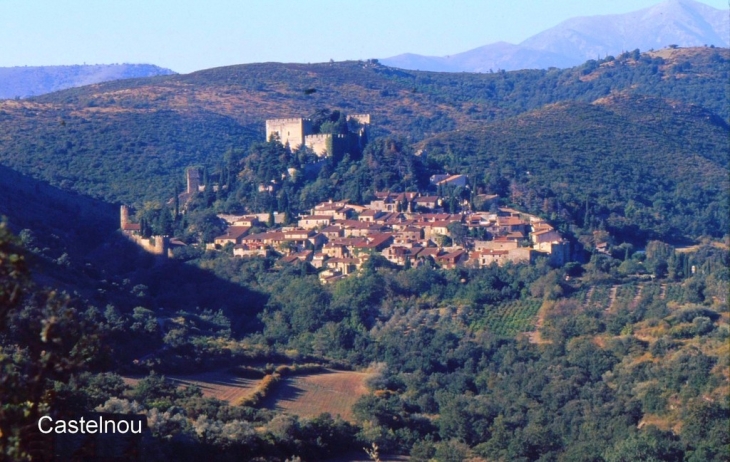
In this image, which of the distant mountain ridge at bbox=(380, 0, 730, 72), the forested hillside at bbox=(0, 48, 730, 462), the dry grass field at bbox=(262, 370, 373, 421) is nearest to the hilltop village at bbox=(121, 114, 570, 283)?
the forested hillside at bbox=(0, 48, 730, 462)

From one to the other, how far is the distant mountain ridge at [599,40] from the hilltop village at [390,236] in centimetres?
10411

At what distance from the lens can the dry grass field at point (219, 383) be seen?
711 inches

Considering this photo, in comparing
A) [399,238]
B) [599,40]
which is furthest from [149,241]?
[599,40]

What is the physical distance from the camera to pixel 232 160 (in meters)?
39.5

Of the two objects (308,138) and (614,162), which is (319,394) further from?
(614,162)

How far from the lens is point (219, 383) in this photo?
19172mm

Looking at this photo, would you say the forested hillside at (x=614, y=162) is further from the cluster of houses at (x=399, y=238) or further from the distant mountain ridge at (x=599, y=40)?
the distant mountain ridge at (x=599, y=40)

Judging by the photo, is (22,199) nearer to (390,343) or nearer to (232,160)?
(232,160)

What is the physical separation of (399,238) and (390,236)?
0.91ft

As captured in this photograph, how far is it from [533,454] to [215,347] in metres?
7.12

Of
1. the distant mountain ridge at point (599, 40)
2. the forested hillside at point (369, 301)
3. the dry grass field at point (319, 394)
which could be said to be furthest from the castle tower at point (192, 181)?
the distant mountain ridge at point (599, 40)

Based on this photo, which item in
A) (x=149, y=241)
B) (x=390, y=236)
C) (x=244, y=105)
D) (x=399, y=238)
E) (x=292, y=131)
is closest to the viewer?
(x=149, y=241)

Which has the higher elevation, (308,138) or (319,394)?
(308,138)

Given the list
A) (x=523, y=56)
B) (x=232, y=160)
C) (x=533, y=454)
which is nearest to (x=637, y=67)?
(x=232, y=160)
